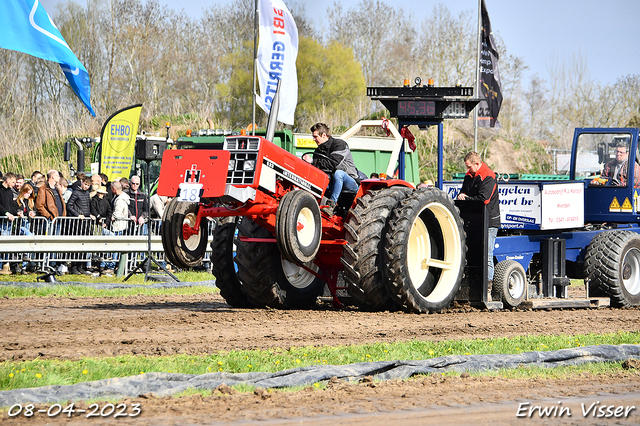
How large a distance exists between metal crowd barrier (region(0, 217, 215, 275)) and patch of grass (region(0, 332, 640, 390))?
8.39 meters

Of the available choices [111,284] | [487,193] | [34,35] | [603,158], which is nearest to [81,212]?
[111,284]

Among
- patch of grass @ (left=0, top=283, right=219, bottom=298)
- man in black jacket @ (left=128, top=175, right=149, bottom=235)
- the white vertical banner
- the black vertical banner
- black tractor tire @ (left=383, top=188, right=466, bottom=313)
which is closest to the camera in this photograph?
black tractor tire @ (left=383, top=188, right=466, bottom=313)

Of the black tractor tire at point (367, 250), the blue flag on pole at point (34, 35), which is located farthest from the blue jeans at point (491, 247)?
the blue flag on pole at point (34, 35)

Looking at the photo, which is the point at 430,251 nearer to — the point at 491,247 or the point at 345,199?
the point at 491,247

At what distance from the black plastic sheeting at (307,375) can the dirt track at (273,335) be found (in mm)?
179

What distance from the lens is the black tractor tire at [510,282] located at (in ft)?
34.7

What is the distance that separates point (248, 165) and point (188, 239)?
46.5 inches

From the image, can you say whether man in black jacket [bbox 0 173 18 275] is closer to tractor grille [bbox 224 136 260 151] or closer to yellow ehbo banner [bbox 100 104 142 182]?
yellow ehbo banner [bbox 100 104 142 182]

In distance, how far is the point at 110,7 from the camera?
4134 centimetres

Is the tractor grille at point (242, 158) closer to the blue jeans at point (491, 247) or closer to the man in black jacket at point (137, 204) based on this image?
the blue jeans at point (491, 247)

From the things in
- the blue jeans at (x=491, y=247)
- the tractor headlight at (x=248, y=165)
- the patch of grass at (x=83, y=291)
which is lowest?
the patch of grass at (x=83, y=291)

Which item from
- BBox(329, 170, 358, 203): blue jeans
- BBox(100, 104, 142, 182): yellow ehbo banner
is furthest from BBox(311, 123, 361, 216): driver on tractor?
BBox(100, 104, 142, 182): yellow ehbo banner

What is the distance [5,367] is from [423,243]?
5.75 metres

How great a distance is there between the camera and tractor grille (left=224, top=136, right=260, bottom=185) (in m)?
8.73
